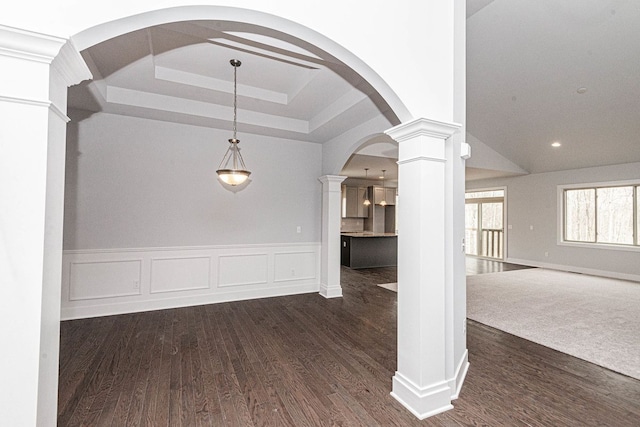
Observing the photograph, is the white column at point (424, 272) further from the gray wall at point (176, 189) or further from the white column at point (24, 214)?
the gray wall at point (176, 189)

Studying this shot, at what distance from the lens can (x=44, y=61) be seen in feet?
4.07

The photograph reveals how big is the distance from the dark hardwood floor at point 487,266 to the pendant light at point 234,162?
5733 millimetres

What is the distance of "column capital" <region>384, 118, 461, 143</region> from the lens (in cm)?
212

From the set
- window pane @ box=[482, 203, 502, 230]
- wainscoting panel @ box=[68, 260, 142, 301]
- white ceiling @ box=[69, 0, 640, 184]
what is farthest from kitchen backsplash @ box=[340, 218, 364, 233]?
wainscoting panel @ box=[68, 260, 142, 301]

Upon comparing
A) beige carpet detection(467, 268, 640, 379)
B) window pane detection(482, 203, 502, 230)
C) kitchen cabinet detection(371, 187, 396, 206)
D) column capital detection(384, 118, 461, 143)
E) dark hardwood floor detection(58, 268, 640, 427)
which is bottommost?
dark hardwood floor detection(58, 268, 640, 427)

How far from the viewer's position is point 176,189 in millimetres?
4449

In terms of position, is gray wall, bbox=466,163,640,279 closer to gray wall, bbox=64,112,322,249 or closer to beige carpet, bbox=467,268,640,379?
beige carpet, bbox=467,268,640,379

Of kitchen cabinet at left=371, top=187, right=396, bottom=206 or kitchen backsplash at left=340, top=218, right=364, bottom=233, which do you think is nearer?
kitchen cabinet at left=371, top=187, right=396, bottom=206

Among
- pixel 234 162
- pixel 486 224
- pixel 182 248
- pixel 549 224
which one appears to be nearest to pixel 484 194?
pixel 486 224

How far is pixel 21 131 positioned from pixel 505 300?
5.80 metres

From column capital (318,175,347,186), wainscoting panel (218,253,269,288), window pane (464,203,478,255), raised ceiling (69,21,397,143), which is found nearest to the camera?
raised ceiling (69,21,397,143)

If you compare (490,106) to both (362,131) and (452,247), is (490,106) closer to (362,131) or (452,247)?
(362,131)

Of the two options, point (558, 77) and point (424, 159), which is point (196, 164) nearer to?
point (424, 159)

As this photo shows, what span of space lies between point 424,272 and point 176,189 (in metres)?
3.72
